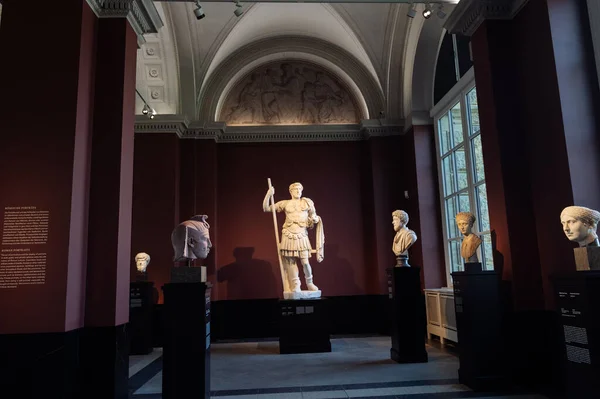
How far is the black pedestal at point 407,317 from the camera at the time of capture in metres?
6.39

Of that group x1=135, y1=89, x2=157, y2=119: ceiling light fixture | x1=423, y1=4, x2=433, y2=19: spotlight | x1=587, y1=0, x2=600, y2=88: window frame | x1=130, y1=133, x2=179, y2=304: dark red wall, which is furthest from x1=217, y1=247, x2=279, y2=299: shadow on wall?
x1=587, y1=0, x2=600, y2=88: window frame

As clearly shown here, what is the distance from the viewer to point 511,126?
5316mm

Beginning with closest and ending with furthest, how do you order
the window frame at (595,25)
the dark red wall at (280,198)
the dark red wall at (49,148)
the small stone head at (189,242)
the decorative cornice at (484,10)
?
the dark red wall at (49,148), the window frame at (595,25), the small stone head at (189,242), the decorative cornice at (484,10), the dark red wall at (280,198)

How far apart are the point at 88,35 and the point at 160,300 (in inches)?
215

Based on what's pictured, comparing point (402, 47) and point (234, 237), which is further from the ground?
point (402, 47)

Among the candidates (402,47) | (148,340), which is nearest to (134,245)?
(148,340)

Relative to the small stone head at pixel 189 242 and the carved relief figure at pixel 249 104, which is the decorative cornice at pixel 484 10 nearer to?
the small stone head at pixel 189 242

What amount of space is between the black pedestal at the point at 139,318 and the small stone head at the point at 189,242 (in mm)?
3564

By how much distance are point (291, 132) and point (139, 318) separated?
5099mm

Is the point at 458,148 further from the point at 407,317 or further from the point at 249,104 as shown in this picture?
the point at 249,104

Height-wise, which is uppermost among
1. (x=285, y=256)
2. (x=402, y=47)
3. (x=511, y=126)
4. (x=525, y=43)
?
(x=402, y=47)

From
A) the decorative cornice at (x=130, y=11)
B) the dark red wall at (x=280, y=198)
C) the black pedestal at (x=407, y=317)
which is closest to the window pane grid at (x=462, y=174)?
the dark red wall at (x=280, y=198)

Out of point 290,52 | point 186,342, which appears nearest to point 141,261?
point 186,342

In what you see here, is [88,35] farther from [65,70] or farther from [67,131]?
[67,131]
